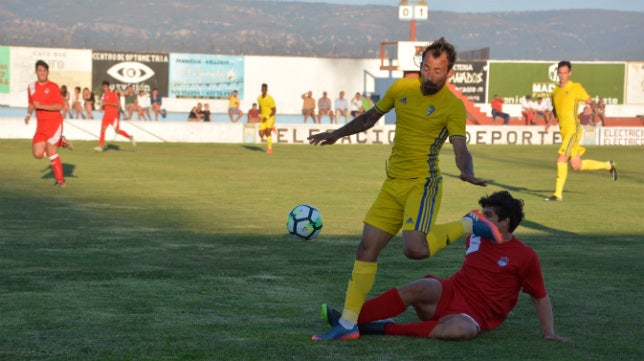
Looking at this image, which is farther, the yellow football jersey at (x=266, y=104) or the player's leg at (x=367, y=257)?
the yellow football jersey at (x=266, y=104)

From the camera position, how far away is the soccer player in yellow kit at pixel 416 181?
695 cm

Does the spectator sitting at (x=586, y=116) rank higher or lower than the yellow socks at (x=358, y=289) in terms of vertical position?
higher

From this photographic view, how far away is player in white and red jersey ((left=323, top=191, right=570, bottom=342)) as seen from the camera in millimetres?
6816

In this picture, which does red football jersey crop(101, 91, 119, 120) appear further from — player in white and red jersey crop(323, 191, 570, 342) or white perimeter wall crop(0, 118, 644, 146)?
player in white and red jersey crop(323, 191, 570, 342)

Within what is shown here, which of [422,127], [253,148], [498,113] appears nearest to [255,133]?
[253,148]

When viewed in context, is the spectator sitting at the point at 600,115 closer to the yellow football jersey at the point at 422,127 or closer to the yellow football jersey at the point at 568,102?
the yellow football jersey at the point at 568,102

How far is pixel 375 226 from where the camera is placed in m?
7.13

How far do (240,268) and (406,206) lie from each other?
10.2ft

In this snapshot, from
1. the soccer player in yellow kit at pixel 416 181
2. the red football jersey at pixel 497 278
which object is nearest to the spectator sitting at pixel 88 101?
the soccer player in yellow kit at pixel 416 181

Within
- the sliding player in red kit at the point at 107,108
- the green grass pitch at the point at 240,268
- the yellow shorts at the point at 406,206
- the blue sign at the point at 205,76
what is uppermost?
the blue sign at the point at 205,76

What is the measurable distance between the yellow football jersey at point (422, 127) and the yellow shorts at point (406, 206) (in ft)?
0.29

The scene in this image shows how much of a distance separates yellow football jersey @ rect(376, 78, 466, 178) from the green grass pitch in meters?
1.22

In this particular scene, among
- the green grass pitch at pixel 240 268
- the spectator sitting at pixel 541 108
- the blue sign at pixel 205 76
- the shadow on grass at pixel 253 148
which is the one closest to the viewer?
the green grass pitch at pixel 240 268

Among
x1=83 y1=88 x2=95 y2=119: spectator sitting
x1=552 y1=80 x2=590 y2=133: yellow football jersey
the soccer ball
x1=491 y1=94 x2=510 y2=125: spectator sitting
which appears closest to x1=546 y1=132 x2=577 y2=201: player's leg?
x1=552 y1=80 x2=590 y2=133: yellow football jersey
